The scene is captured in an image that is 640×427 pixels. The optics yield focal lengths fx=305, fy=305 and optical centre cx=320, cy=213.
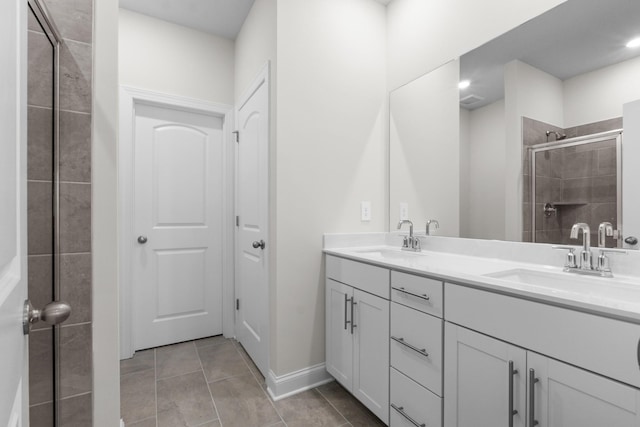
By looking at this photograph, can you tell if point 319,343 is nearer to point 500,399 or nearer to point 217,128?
point 500,399

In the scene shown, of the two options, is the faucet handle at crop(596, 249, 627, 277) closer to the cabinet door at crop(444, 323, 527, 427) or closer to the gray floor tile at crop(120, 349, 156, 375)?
the cabinet door at crop(444, 323, 527, 427)

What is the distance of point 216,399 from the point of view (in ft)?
6.04

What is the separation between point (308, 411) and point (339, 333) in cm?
45

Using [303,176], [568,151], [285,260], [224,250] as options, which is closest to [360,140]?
[303,176]

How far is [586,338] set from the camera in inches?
31.9

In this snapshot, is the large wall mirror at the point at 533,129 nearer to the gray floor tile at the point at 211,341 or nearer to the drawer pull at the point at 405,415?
the drawer pull at the point at 405,415

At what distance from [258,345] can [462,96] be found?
2.12 meters

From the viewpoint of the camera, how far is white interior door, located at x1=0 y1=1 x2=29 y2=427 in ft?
1.37

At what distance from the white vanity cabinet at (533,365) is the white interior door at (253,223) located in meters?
1.22

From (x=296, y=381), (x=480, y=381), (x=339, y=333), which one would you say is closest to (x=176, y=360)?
(x=296, y=381)

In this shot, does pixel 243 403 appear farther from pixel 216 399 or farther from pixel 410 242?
pixel 410 242

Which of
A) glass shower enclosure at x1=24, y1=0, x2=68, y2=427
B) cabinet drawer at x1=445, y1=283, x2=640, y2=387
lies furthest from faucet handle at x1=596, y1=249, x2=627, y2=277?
glass shower enclosure at x1=24, y1=0, x2=68, y2=427

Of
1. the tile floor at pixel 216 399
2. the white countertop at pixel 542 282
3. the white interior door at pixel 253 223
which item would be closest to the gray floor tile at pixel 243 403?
the tile floor at pixel 216 399

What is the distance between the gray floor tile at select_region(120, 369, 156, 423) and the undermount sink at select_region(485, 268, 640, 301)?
1984 millimetres
